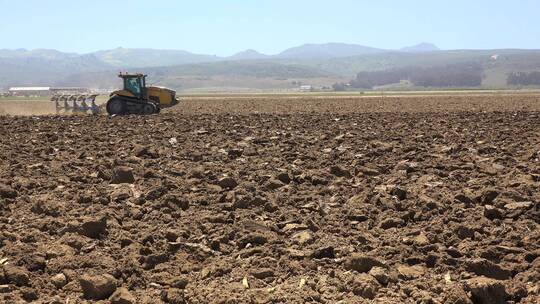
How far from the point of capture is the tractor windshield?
3106cm

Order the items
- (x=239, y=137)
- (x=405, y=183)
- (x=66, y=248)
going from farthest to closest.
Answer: (x=239, y=137)
(x=405, y=183)
(x=66, y=248)

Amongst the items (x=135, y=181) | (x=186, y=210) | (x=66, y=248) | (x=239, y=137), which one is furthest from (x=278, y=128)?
(x=66, y=248)

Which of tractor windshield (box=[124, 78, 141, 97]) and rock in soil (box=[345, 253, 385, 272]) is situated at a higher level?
tractor windshield (box=[124, 78, 141, 97])

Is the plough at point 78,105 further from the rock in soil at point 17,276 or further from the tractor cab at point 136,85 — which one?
the rock in soil at point 17,276

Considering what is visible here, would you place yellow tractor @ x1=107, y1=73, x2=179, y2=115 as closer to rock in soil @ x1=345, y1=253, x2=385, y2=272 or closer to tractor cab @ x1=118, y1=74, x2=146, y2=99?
tractor cab @ x1=118, y1=74, x2=146, y2=99

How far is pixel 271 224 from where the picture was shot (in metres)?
8.52

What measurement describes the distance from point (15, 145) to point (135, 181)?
623 centimetres

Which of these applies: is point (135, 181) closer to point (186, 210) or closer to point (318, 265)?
point (186, 210)

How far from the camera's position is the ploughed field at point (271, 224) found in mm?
6395

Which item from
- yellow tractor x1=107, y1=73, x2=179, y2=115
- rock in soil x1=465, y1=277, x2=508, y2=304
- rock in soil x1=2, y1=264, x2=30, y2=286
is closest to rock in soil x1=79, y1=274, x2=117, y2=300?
rock in soil x1=2, y1=264, x2=30, y2=286

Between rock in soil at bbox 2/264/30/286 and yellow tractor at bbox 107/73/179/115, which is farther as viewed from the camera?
yellow tractor at bbox 107/73/179/115

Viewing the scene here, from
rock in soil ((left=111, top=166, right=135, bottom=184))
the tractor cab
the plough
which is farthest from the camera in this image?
the plough

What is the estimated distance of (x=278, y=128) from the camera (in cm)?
2058

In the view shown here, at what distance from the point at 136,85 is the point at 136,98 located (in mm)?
697
